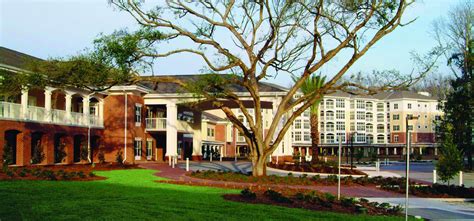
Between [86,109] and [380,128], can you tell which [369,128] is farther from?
[86,109]

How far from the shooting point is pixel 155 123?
160ft

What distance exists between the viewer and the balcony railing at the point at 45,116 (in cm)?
3274

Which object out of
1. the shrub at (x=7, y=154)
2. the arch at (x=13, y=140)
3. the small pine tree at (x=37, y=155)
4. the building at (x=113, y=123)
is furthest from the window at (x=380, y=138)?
the shrub at (x=7, y=154)

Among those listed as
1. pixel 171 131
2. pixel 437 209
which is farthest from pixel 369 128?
pixel 437 209

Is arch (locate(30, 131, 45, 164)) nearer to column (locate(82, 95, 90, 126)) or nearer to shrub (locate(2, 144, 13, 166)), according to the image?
shrub (locate(2, 144, 13, 166))

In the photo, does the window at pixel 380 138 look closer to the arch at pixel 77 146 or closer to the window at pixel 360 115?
the window at pixel 360 115

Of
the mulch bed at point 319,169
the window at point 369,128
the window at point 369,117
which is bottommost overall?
the mulch bed at point 319,169

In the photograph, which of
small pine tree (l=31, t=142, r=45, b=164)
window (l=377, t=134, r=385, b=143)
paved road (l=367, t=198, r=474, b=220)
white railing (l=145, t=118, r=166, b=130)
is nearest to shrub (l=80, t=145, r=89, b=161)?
small pine tree (l=31, t=142, r=45, b=164)

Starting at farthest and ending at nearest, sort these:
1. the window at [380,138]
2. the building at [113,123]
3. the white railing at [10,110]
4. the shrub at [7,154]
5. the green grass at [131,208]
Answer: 1. the window at [380,138]
2. the building at [113,123]
3. the white railing at [10,110]
4. the shrub at [7,154]
5. the green grass at [131,208]

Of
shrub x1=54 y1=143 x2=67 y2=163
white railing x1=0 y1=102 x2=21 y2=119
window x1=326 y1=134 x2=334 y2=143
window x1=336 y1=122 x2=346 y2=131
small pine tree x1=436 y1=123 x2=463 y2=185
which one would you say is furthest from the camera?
window x1=326 y1=134 x2=334 y2=143

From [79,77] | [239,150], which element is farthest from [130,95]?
[239,150]

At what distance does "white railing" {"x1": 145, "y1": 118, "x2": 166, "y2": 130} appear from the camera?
48.8 meters

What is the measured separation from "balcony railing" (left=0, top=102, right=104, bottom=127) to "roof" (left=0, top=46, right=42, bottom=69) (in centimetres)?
239

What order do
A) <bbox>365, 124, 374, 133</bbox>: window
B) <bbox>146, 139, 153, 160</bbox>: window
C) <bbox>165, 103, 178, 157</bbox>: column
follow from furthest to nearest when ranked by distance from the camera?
<bbox>365, 124, 374, 133</bbox>: window
<bbox>146, 139, 153, 160</bbox>: window
<bbox>165, 103, 178, 157</bbox>: column
